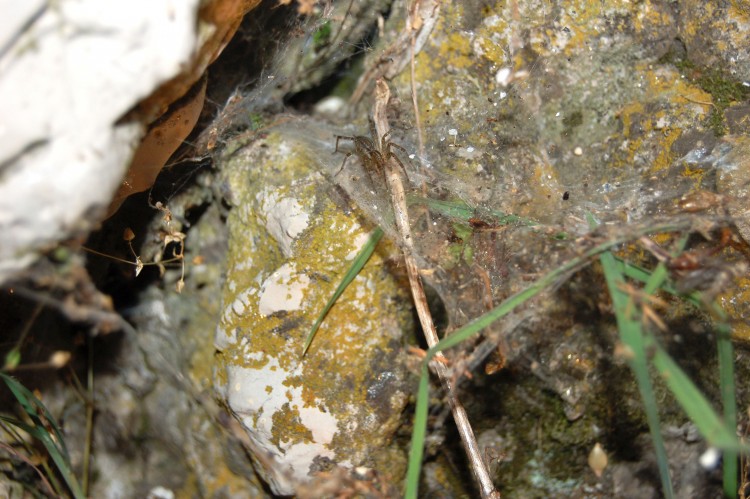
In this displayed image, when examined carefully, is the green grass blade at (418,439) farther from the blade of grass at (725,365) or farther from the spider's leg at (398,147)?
the spider's leg at (398,147)

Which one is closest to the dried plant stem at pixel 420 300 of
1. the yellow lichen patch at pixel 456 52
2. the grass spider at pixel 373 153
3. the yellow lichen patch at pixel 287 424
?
the grass spider at pixel 373 153

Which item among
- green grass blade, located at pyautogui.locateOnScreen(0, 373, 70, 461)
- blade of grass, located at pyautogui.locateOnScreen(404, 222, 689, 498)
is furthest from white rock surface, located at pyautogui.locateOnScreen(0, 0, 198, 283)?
blade of grass, located at pyautogui.locateOnScreen(404, 222, 689, 498)

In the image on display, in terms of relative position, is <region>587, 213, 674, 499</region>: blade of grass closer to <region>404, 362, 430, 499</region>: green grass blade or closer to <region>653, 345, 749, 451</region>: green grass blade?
<region>653, 345, 749, 451</region>: green grass blade

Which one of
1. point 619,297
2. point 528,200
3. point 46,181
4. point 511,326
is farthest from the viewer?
point 528,200

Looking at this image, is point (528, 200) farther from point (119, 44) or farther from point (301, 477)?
point (119, 44)

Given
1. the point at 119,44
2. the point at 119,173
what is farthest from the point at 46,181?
the point at 119,44

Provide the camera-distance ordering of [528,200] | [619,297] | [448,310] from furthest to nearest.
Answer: [528,200], [448,310], [619,297]
